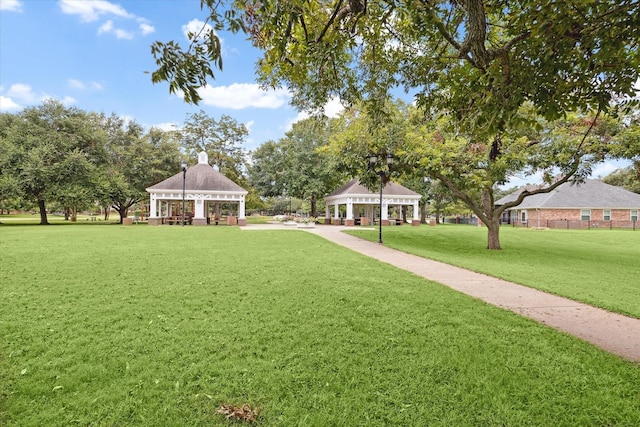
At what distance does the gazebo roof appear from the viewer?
2795cm

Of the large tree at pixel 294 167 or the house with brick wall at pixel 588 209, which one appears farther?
the house with brick wall at pixel 588 209

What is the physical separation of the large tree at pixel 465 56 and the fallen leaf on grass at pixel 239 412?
8.67ft

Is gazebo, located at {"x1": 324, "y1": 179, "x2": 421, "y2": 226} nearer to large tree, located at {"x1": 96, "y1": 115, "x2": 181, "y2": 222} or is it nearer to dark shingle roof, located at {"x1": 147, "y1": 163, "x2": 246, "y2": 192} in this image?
dark shingle roof, located at {"x1": 147, "y1": 163, "x2": 246, "y2": 192}

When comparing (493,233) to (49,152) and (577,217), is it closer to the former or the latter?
(577,217)

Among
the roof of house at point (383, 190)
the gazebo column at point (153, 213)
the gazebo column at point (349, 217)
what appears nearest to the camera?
the gazebo column at point (153, 213)

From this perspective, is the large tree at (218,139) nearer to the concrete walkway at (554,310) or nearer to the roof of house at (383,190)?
the roof of house at (383,190)

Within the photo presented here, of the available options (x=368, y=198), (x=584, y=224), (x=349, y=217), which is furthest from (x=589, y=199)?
(x=349, y=217)

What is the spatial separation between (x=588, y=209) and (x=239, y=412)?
44462mm

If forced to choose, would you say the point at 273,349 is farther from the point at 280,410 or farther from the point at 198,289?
the point at 198,289

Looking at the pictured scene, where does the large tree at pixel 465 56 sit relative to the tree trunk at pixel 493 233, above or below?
above

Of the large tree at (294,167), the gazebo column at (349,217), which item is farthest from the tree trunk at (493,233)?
the large tree at (294,167)

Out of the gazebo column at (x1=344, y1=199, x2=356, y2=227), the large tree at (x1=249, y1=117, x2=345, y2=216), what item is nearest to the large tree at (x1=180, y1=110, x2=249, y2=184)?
the large tree at (x1=249, y1=117, x2=345, y2=216)

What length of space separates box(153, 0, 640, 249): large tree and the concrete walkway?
8.72ft

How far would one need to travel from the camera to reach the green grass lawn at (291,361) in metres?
2.59
